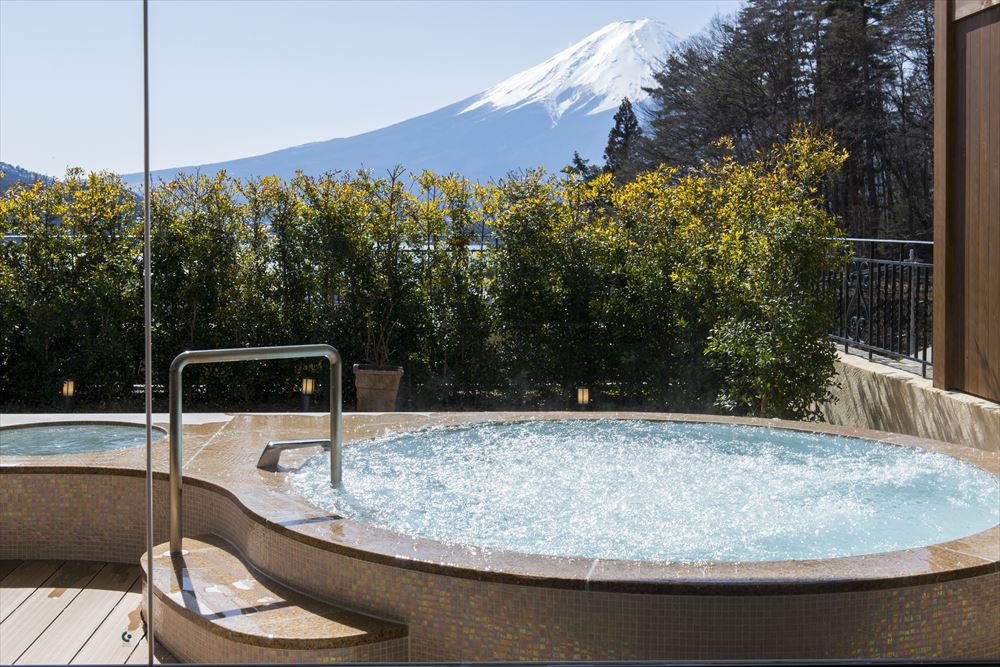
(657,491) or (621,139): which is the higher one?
(621,139)

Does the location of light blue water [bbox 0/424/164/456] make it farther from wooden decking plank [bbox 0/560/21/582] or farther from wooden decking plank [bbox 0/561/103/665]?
wooden decking plank [bbox 0/561/103/665]

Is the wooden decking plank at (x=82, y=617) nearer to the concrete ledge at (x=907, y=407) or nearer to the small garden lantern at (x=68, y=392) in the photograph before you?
the small garden lantern at (x=68, y=392)

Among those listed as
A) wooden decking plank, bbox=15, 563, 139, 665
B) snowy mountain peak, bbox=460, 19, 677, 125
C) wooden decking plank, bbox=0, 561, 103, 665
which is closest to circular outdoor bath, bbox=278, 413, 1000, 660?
wooden decking plank, bbox=15, 563, 139, 665

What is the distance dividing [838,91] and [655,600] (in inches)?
693

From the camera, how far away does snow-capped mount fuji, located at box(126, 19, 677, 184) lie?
5.45 m

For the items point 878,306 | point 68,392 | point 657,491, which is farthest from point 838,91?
point 657,491

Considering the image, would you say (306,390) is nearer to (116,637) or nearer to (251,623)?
(116,637)

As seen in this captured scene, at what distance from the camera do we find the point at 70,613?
3301 millimetres

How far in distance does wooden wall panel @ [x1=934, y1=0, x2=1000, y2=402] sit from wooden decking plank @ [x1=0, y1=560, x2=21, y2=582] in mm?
4552

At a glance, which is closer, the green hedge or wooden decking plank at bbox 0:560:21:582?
wooden decking plank at bbox 0:560:21:582

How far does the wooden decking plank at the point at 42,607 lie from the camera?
119 inches

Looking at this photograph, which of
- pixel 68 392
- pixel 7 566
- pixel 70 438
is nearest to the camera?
pixel 7 566

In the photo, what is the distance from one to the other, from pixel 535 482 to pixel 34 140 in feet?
8.88

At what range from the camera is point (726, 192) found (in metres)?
7.01
